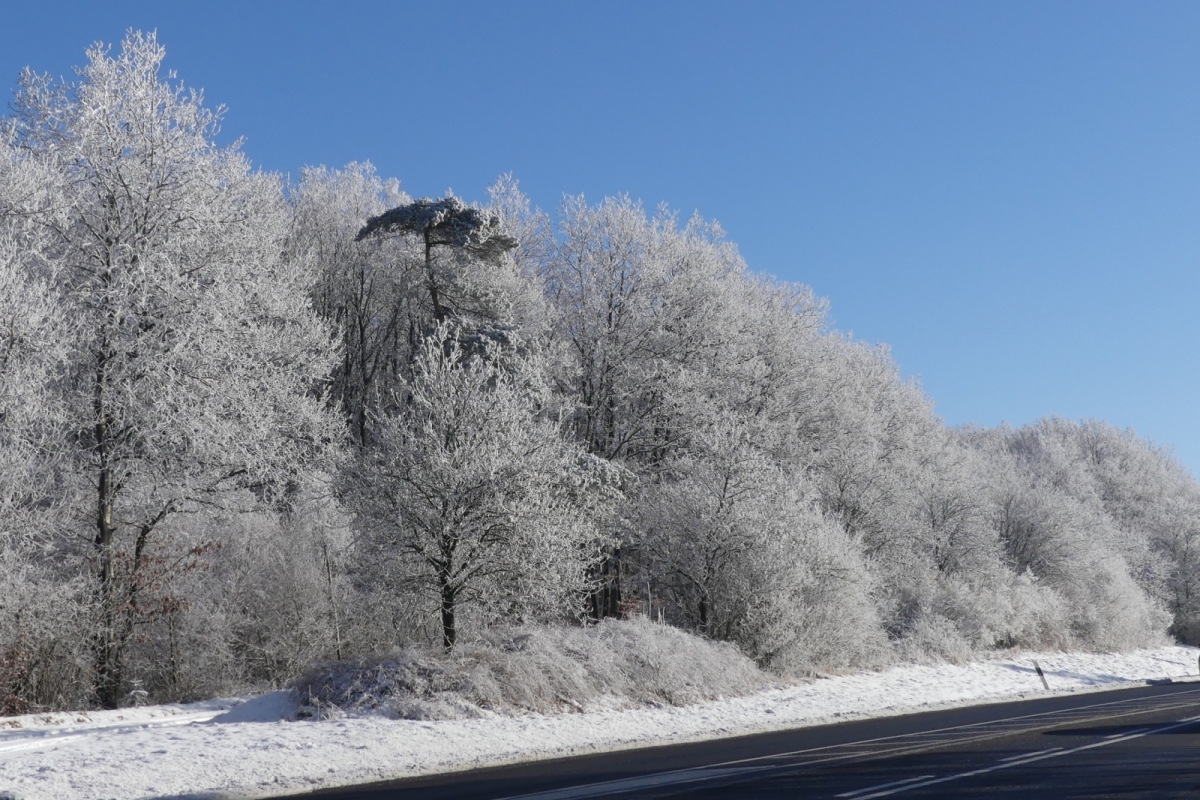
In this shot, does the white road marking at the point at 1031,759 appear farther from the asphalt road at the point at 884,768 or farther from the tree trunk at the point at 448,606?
the tree trunk at the point at 448,606

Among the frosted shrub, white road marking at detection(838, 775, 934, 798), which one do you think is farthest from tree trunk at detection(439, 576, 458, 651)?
white road marking at detection(838, 775, 934, 798)

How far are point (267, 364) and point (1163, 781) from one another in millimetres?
19416

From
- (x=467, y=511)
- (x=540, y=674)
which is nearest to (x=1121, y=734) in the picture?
(x=540, y=674)

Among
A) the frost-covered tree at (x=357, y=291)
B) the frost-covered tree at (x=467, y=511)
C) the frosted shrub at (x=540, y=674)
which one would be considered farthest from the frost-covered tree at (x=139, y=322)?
the frost-covered tree at (x=357, y=291)

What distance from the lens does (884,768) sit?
41.2ft

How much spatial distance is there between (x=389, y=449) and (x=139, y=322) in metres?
5.88

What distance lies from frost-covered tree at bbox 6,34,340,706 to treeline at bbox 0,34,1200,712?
0.07 m

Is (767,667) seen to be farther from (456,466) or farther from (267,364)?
(267,364)

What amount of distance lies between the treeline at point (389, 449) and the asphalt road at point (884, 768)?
22.6 ft

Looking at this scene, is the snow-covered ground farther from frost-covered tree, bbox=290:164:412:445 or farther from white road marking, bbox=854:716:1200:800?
frost-covered tree, bbox=290:164:412:445

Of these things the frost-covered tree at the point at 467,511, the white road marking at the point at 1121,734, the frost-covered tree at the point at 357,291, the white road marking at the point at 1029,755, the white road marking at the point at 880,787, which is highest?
the frost-covered tree at the point at 357,291

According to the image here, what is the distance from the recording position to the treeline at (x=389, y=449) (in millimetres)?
19766

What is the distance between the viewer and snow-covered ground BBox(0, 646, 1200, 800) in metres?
11.4

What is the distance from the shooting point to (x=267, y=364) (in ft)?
74.8
